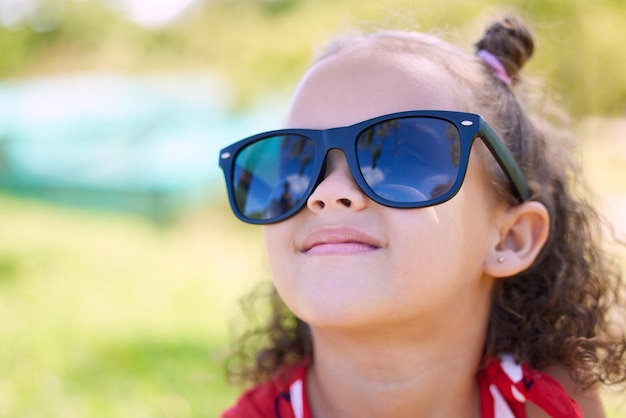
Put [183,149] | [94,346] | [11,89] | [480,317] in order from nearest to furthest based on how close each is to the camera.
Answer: [480,317]
[94,346]
[183,149]
[11,89]

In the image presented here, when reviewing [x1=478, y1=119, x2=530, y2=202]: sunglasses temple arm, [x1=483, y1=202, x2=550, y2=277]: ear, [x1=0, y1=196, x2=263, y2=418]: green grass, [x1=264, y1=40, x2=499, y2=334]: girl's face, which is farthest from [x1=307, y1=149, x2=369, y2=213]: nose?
[x1=0, y1=196, x2=263, y2=418]: green grass

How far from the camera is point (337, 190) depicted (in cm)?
187

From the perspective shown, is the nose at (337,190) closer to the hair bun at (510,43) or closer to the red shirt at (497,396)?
the red shirt at (497,396)

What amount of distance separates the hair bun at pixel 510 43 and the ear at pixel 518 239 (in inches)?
19.2

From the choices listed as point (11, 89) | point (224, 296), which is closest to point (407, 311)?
point (224, 296)

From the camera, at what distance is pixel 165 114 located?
12.3 meters

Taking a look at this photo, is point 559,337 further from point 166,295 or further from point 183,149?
point 183,149

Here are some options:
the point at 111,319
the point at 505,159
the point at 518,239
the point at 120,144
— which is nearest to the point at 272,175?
the point at 505,159

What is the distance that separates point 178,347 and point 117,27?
19947 millimetres

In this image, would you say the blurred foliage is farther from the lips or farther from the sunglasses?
the lips

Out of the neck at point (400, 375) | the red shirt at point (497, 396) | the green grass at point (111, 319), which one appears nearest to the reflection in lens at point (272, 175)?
the neck at point (400, 375)

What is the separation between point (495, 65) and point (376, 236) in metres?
0.80

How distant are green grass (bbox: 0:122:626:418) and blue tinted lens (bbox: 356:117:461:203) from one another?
56.0 inches

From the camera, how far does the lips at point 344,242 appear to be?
6.09 ft
